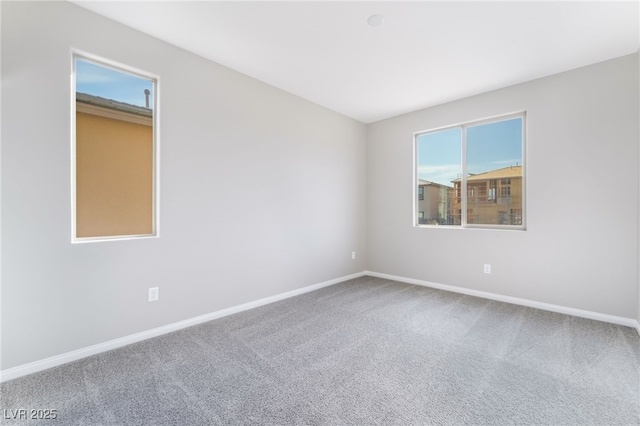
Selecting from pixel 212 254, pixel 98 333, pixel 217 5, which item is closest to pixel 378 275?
pixel 212 254

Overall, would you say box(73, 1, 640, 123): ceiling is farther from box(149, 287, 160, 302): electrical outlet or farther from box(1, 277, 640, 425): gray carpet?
box(1, 277, 640, 425): gray carpet

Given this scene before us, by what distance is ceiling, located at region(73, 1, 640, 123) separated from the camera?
200cm

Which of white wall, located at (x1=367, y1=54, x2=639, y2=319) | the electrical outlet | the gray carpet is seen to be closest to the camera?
the gray carpet

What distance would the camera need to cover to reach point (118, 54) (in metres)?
2.17

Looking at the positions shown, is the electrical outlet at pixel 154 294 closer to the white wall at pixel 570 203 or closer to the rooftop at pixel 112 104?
the rooftop at pixel 112 104

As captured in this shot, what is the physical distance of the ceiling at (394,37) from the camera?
6.57 ft

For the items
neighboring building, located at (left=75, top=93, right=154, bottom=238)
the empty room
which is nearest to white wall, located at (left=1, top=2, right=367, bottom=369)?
the empty room

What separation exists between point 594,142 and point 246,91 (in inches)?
143

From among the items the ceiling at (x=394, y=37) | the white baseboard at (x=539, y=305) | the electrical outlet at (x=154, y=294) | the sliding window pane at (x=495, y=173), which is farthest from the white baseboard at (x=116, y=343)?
the sliding window pane at (x=495, y=173)

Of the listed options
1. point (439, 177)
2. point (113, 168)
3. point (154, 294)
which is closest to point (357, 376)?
point (154, 294)

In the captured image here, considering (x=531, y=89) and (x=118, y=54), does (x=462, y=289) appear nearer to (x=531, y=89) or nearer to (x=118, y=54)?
(x=531, y=89)

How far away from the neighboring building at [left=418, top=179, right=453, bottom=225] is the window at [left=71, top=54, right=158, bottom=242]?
3.47 meters

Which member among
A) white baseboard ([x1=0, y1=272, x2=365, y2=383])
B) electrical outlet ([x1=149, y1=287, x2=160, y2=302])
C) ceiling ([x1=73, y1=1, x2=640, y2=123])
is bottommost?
white baseboard ([x1=0, y1=272, x2=365, y2=383])

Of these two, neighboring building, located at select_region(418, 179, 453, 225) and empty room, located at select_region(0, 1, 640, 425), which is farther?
neighboring building, located at select_region(418, 179, 453, 225)
